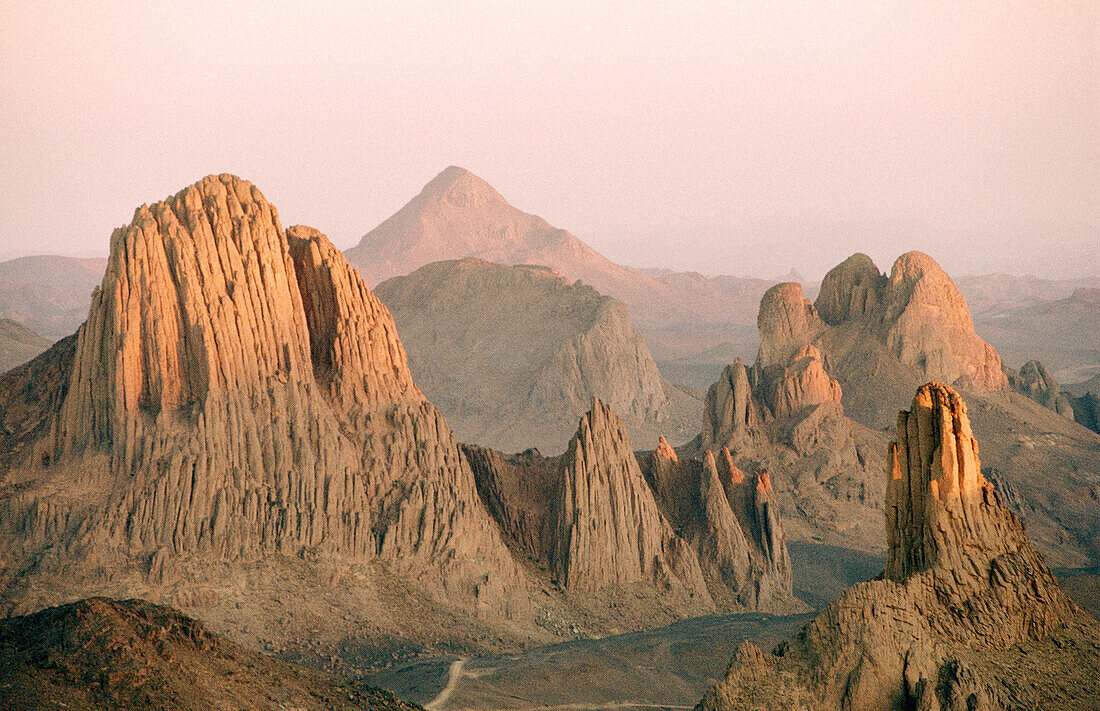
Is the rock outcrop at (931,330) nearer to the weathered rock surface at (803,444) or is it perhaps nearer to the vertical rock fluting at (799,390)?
the weathered rock surface at (803,444)

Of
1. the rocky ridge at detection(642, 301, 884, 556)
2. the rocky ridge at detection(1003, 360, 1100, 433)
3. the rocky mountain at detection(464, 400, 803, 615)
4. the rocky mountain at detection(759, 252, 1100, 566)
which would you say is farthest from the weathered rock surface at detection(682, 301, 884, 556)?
the rocky ridge at detection(1003, 360, 1100, 433)

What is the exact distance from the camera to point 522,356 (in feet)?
Result: 481

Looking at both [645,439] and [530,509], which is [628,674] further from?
[645,439]

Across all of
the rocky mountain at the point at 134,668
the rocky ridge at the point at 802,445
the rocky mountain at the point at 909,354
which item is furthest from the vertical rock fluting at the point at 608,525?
the rocky mountain at the point at 909,354

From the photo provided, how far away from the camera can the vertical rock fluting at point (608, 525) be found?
2469 inches

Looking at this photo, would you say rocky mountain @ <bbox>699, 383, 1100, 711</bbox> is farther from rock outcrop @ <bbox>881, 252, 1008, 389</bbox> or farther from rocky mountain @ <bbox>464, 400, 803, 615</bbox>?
rock outcrop @ <bbox>881, 252, 1008, 389</bbox>

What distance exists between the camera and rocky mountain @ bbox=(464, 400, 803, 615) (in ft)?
206

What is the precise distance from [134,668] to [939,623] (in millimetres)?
20437

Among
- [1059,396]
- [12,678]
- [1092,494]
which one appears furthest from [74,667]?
[1059,396]

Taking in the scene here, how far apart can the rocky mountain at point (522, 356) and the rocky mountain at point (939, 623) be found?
9733 cm

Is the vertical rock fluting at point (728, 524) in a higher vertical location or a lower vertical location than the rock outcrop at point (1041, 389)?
lower

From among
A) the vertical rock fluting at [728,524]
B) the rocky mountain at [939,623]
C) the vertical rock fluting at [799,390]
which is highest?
the vertical rock fluting at [799,390]

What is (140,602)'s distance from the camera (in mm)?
36469

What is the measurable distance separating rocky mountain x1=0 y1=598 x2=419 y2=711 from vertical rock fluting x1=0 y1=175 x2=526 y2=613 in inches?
696
